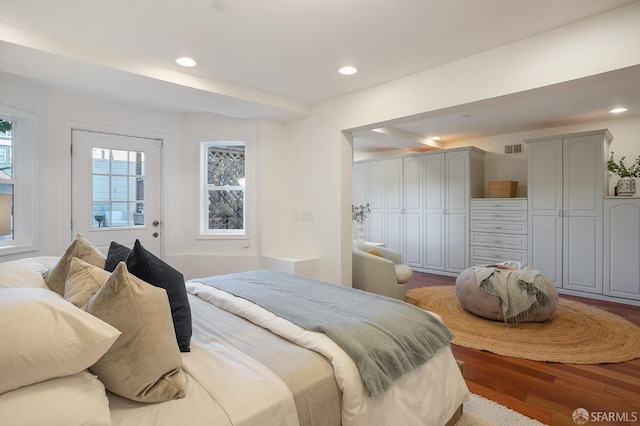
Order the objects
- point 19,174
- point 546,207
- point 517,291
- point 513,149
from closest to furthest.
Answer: point 19,174
point 517,291
point 546,207
point 513,149

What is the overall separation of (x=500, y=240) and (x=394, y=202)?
6.39 feet

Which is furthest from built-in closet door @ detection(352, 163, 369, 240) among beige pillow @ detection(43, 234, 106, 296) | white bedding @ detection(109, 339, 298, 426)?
white bedding @ detection(109, 339, 298, 426)

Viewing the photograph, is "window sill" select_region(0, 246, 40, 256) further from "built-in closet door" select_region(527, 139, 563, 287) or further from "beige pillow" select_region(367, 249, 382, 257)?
"built-in closet door" select_region(527, 139, 563, 287)

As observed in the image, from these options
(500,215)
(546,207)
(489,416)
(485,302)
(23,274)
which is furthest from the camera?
(500,215)

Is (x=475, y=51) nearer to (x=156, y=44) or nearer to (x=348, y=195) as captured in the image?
(x=348, y=195)

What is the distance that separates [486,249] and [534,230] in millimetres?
751

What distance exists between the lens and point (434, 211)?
5891mm

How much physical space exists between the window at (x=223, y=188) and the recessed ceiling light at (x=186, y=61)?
5.11 ft

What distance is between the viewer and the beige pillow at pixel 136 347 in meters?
1.03

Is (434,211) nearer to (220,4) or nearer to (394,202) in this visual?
(394,202)

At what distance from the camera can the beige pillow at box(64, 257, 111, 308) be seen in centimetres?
121

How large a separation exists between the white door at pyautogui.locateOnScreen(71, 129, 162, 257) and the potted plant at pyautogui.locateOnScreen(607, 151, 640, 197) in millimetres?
5904

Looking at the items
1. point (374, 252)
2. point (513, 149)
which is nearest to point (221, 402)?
point (374, 252)

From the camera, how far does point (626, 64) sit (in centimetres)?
204
